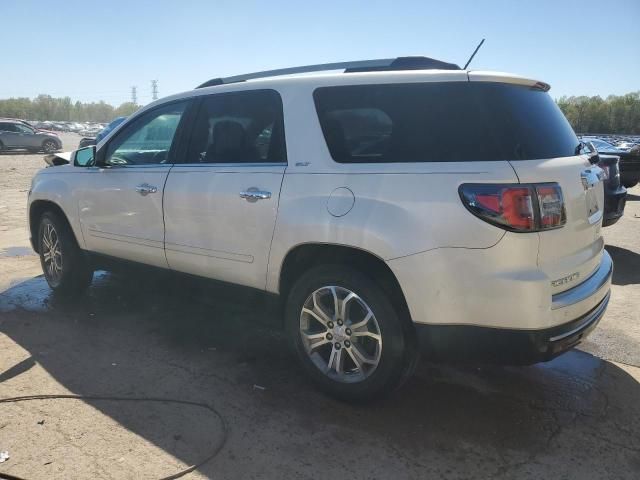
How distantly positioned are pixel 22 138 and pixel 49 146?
137cm

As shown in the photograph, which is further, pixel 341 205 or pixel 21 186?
pixel 21 186

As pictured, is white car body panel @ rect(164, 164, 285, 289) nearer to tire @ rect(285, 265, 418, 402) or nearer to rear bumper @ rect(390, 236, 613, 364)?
tire @ rect(285, 265, 418, 402)

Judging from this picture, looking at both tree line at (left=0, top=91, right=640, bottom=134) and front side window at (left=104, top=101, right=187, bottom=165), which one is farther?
tree line at (left=0, top=91, right=640, bottom=134)

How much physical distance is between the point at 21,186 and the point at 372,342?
48.2 ft

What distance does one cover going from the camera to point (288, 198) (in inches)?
125

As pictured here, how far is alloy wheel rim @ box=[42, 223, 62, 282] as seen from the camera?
509cm

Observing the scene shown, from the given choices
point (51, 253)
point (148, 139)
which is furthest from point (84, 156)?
point (51, 253)

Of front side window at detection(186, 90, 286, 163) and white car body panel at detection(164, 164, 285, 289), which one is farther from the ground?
front side window at detection(186, 90, 286, 163)

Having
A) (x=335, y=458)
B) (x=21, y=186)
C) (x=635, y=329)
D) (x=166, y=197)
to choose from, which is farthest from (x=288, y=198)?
(x=21, y=186)

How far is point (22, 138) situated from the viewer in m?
28.0

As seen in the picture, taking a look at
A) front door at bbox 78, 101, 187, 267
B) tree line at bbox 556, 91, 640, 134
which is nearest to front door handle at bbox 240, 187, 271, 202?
front door at bbox 78, 101, 187, 267

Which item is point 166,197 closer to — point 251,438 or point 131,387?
point 131,387

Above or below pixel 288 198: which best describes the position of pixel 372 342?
below

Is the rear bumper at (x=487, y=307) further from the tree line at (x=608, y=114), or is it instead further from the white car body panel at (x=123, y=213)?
the tree line at (x=608, y=114)
